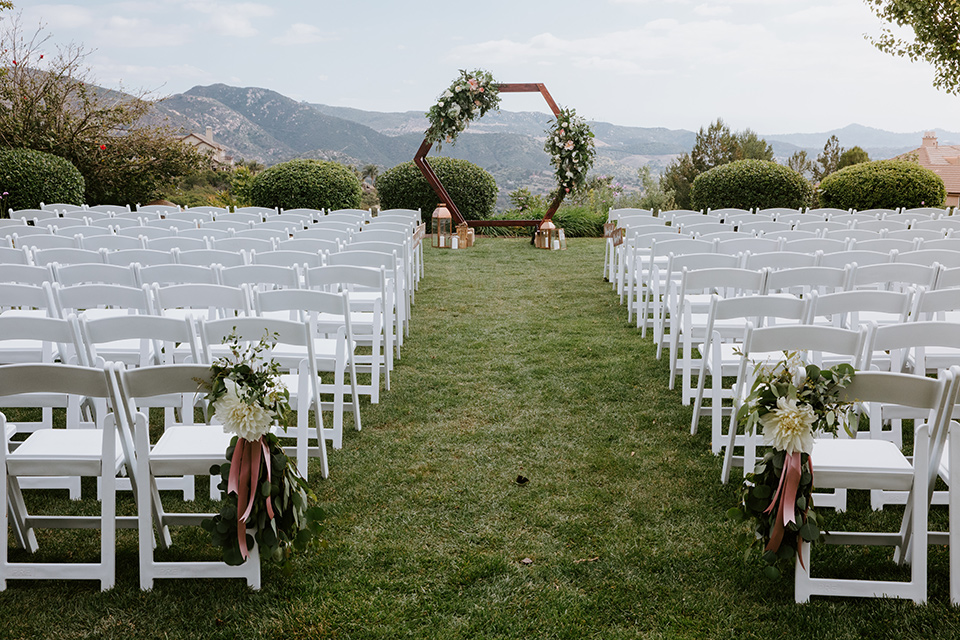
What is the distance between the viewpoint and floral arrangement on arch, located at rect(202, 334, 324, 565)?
2.44m

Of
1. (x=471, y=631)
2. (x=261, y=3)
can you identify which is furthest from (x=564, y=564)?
(x=261, y=3)

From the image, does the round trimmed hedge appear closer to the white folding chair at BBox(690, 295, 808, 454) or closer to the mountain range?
the white folding chair at BBox(690, 295, 808, 454)

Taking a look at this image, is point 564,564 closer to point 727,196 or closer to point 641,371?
point 641,371

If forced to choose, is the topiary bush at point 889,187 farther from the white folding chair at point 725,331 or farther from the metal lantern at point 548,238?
Answer: the white folding chair at point 725,331

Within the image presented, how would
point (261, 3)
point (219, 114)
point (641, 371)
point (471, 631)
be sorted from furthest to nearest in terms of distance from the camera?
point (219, 114)
point (261, 3)
point (641, 371)
point (471, 631)

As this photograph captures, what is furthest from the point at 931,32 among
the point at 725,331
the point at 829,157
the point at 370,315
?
the point at 829,157

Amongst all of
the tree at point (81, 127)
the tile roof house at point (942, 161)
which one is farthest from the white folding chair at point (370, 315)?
the tile roof house at point (942, 161)

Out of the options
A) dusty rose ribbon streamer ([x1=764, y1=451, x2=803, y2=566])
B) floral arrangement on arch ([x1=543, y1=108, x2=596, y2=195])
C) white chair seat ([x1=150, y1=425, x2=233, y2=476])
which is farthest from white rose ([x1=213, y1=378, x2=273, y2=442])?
floral arrangement on arch ([x1=543, y1=108, x2=596, y2=195])

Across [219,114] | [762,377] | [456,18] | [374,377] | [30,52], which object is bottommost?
[374,377]

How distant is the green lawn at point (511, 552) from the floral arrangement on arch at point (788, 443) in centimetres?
28

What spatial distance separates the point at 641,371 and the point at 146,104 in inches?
665

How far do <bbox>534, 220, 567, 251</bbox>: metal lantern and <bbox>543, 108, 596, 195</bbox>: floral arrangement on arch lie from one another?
0.90 metres

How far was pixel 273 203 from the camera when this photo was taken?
50.8 ft

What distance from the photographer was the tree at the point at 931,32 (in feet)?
40.2
